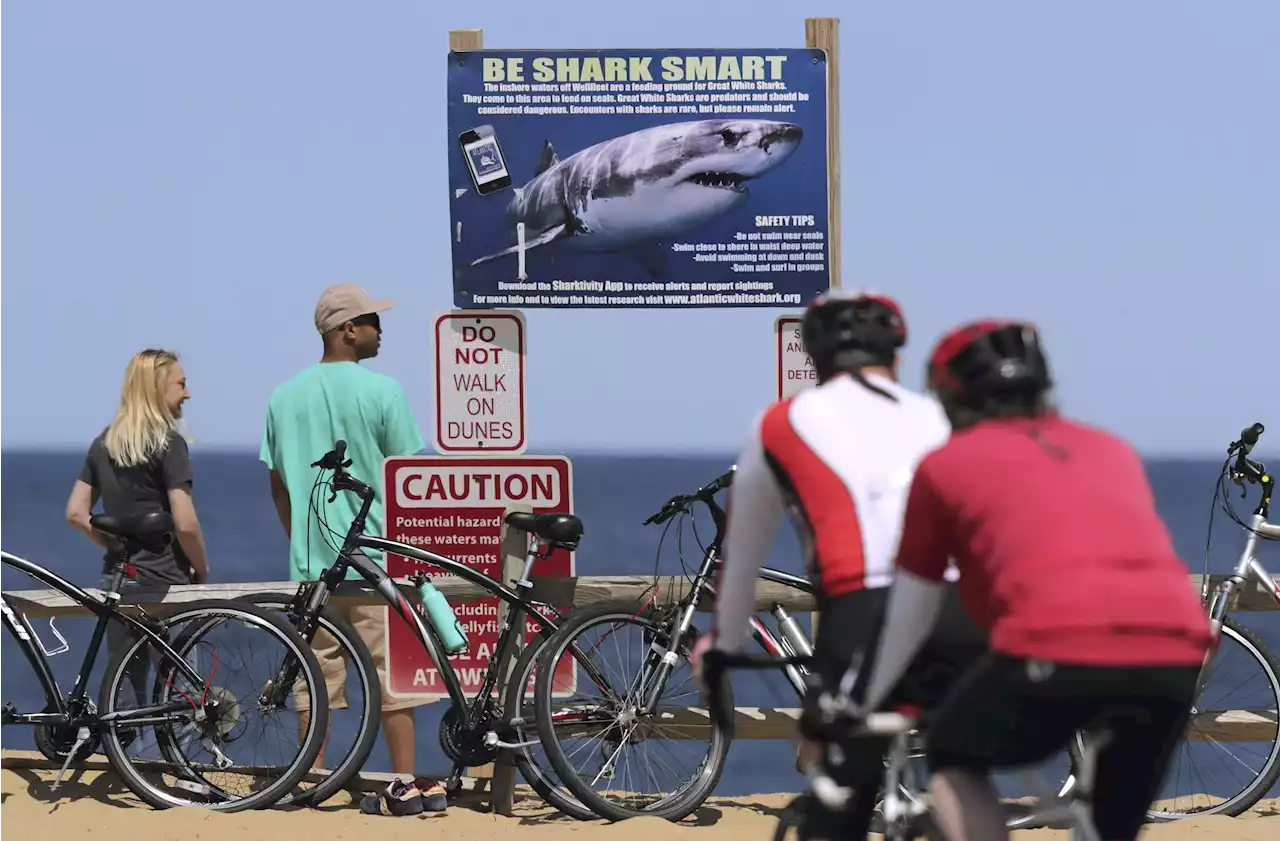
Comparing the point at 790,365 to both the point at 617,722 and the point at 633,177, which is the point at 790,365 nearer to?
the point at 633,177

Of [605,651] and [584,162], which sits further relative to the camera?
Answer: [584,162]

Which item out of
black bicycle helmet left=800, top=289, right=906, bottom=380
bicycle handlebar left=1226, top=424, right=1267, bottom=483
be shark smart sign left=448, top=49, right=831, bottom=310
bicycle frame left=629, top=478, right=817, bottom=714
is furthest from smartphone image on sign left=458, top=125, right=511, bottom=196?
black bicycle helmet left=800, top=289, right=906, bottom=380

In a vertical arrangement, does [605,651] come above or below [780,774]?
above

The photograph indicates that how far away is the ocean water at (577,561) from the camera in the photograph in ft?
93.7

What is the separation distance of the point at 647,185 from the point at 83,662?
319cm

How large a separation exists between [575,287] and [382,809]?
2.43m

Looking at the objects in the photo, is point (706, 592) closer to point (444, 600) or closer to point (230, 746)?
point (444, 600)

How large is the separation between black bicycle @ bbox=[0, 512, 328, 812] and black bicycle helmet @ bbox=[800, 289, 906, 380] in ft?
11.8

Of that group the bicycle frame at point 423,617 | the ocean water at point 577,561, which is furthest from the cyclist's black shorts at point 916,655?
the bicycle frame at point 423,617

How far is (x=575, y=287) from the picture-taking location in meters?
7.44

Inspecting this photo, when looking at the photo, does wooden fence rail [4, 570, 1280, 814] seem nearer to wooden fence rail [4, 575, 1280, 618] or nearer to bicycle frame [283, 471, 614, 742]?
wooden fence rail [4, 575, 1280, 618]

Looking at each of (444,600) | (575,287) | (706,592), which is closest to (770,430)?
(706,592)

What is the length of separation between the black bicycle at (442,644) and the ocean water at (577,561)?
21.8 inches

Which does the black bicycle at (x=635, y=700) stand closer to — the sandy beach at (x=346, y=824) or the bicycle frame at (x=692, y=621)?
the bicycle frame at (x=692, y=621)
